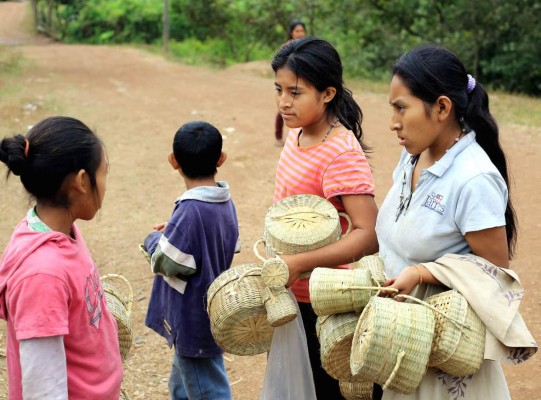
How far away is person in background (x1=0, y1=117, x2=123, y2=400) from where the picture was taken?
1.95 m

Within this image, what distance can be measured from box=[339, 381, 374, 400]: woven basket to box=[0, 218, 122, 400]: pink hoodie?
3.07 feet

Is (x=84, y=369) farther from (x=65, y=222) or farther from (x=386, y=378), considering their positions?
(x=386, y=378)

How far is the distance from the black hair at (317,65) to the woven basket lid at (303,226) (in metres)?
0.42

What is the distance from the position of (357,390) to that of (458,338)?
2.42 feet

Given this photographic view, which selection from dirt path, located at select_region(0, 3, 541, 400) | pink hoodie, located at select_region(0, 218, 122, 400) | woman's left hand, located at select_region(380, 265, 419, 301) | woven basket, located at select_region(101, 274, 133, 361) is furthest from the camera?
dirt path, located at select_region(0, 3, 541, 400)

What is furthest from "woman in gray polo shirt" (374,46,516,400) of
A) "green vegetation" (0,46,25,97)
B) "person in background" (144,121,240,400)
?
"green vegetation" (0,46,25,97)

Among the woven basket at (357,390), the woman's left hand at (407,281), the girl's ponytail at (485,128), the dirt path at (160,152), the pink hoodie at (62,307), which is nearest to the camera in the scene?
the pink hoodie at (62,307)

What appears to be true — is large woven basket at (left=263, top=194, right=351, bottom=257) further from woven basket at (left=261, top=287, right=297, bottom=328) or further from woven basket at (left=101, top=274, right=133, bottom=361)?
woven basket at (left=101, top=274, right=133, bottom=361)

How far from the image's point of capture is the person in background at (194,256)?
2936mm

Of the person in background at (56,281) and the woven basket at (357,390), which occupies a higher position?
the person in background at (56,281)

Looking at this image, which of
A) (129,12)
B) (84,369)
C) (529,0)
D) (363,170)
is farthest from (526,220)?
(129,12)

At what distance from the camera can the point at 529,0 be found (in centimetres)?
1379

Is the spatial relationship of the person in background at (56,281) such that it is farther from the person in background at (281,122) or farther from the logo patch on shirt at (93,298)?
the person in background at (281,122)

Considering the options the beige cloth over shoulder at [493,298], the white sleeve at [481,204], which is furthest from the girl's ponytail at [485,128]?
the beige cloth over shoulder at [493,298]
